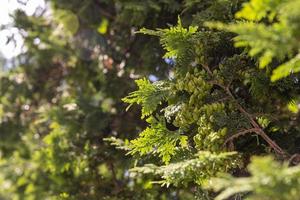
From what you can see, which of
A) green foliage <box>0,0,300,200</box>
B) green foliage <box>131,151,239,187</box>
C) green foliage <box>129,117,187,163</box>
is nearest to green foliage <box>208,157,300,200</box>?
green foliage <box>0,0,300,200</box>

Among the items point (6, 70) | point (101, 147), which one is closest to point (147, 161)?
point (101, 147)

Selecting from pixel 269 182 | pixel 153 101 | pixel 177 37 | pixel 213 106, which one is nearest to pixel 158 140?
pixel 153 101

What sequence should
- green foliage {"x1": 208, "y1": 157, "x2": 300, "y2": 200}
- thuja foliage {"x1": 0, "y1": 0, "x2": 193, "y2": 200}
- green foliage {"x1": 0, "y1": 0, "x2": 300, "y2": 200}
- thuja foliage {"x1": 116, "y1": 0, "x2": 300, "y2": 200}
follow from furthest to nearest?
thuja foliage {"x1": 0, "y1": 0, "x2": 193, "y2": 200} → thuja foliage {"x1": 116, "y1": 0, "x2": 300, "y2": 200} → green foliage {"x1": 0, "y1": 0, "x2": 300, "y2": 200} → green foliage {"x1": 208, "y1": 157, "x2": 300, "y2": 200}

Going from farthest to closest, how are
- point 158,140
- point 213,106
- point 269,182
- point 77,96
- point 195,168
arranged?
point 77,96 < point 158,140 < point 213,106 < point 195,168 < point 269,182

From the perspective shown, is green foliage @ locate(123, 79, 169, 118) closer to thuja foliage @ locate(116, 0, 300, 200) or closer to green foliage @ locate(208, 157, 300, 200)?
thuja foliage @ locate(116, 0, 300, 200)

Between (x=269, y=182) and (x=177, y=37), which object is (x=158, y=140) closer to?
(x=177, y=37)

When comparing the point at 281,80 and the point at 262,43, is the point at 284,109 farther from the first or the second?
the point at 262,43

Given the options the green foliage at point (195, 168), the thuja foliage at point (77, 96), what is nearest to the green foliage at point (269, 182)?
the green foliage at point (195, 168)

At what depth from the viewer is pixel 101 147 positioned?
10.1ft

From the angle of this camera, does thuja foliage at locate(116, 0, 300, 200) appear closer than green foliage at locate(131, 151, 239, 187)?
No

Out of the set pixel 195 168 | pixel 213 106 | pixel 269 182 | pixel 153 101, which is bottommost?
pixel 269 182

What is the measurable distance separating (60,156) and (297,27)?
2.31 m

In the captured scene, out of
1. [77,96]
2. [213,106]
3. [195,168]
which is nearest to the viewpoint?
[195,168]

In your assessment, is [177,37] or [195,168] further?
[177,37]
